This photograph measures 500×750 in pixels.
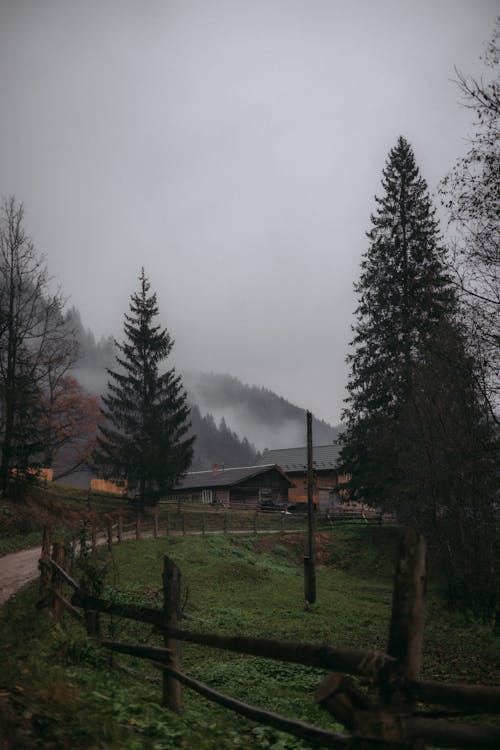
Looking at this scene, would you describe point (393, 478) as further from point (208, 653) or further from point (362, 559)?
point (208, 653)

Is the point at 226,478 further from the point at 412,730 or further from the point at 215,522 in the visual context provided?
the point at 412,730

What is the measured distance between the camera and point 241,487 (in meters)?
54.3

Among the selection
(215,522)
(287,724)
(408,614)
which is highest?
(408,614)

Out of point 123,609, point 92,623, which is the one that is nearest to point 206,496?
point 92,623

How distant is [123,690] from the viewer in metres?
5.83

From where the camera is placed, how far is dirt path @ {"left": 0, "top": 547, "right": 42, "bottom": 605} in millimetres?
13648

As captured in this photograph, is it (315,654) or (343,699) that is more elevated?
(315,654)

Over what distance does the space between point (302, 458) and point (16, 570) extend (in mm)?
45305

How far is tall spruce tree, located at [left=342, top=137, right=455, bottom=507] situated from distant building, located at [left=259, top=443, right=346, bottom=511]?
68.8 feet

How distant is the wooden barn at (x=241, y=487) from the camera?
53.8 m

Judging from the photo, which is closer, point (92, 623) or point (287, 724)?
point (287, 724)

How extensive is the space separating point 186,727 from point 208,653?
5.69 m

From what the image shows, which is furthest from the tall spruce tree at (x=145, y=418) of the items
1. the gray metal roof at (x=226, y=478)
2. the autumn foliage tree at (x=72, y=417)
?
the gray metal roof at (x=226, y=478)

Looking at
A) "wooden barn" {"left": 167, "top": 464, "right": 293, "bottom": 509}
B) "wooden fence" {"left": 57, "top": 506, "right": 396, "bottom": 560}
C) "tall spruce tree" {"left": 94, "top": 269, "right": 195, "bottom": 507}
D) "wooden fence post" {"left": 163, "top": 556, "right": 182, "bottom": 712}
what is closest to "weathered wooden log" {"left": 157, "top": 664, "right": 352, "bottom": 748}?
"wooden fence post" {"left": 163, "top": 556, "right": 182, "bottom": 712}
